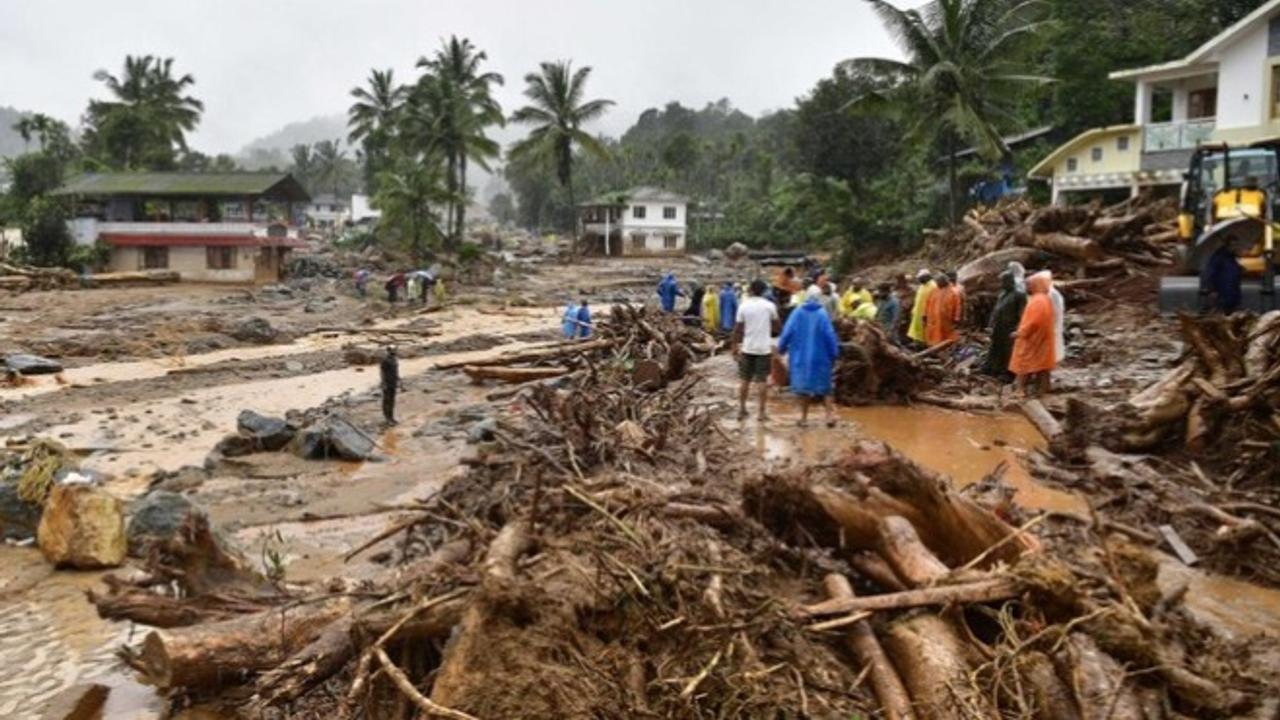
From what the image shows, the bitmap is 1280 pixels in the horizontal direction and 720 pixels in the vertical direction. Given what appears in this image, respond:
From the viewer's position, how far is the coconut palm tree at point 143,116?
5881 centimetres

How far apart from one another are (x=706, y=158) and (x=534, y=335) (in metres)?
58.4

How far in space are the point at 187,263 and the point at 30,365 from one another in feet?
76.7

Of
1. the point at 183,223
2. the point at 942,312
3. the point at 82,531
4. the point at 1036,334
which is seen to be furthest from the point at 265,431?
the point at 183,223

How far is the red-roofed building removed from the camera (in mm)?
41812

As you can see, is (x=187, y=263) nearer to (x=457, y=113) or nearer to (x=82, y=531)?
(x=457, y=113)

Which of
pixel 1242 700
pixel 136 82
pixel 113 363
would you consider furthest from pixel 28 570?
pixel 136 82

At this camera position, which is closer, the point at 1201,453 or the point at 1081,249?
the point at 1201,453

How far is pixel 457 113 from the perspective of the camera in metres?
49.1

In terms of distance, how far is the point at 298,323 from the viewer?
30016 millimetres

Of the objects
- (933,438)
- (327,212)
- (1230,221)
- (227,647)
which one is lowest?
(227,647)

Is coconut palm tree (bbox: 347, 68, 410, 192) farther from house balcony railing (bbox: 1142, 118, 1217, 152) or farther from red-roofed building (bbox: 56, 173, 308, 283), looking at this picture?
house balcony railing (bbox: 1142, 118, 1217, 152)

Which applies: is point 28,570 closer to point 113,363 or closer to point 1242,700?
point 1242,700

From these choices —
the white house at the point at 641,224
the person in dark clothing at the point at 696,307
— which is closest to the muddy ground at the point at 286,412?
the person in dark clothing at the point at 696,307

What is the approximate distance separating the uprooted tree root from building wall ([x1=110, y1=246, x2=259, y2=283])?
133 ft
